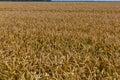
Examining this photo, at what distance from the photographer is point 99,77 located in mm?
2988

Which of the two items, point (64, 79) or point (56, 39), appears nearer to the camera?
point (64, 79)

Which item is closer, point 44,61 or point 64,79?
point 64,79

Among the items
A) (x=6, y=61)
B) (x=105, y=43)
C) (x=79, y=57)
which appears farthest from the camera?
(x=105, y=43)

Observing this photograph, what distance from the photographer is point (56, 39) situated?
6.00 meters

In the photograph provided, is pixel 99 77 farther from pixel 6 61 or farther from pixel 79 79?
pixel 6 61

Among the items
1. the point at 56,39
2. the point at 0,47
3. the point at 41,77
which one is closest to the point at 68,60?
the point at 41,77

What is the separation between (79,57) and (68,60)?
0.26 metres

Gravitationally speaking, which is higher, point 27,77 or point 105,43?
point 27,77

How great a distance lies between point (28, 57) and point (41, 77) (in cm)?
94

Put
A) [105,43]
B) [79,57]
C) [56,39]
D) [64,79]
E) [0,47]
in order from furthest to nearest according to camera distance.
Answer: [56,39]
[105,43]
[0,47]
[79,57]
[64,79]

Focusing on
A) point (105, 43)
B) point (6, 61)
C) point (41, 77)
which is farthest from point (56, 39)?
point (41, 77)

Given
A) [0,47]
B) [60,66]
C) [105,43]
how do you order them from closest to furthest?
[60,66]
[0,47]
[105,43]

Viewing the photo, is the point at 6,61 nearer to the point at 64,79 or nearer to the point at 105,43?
the point at 64,79

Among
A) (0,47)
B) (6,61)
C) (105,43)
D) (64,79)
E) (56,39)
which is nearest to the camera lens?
(64,79)
